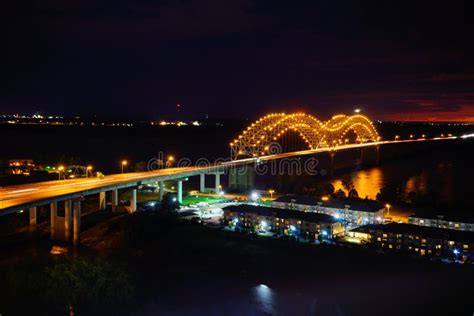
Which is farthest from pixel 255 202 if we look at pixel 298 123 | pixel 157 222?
pixel 298 123

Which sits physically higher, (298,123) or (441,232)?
(298,123)

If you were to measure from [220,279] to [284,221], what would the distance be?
4.41 meters

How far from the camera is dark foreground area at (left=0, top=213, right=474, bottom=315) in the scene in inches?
365

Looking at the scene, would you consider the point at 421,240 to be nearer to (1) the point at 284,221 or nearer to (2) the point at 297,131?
(1) the point at 284,221

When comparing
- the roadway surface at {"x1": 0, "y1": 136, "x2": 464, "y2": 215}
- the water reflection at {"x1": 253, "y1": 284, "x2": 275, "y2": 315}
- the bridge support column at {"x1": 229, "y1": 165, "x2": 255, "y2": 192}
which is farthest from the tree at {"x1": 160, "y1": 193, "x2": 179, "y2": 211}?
the water reflection at {"x1": 253, "y1": 284, "x2": 275, "y2": 315}

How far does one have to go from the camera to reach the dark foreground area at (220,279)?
9.28 meters

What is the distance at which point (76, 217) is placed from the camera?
1448cm

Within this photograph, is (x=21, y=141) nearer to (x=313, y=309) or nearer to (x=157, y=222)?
(x=157, y=222)

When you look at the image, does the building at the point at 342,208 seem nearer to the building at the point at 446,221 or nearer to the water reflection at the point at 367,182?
the building at the point at 446,221

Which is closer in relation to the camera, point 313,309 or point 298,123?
point 313,309

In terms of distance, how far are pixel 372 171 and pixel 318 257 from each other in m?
28.5

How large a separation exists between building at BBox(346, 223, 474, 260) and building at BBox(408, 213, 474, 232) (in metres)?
1.69

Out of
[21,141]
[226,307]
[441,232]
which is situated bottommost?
[226,307]

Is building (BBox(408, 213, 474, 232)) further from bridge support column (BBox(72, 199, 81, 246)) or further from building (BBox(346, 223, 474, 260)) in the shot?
bridge support column (BBox(72, 199, 81, 246))
